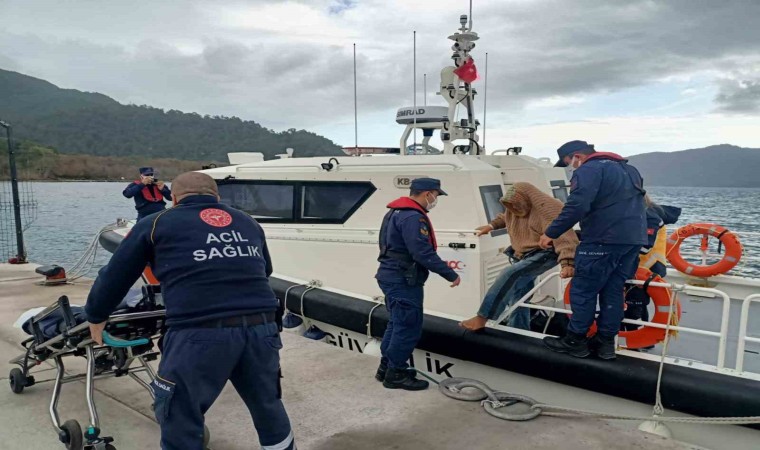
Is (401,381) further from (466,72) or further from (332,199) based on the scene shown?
(466,72)

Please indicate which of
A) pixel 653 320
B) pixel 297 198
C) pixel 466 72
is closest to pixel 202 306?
pixel 653 320

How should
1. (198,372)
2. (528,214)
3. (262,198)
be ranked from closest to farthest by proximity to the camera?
(198,372) < (528,214) < (262,198)

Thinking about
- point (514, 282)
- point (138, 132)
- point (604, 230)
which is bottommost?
point (514, 282)

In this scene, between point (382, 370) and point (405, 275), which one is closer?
point (405, 275)

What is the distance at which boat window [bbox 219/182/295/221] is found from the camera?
5414 mm

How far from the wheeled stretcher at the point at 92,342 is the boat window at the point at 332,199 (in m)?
2.32

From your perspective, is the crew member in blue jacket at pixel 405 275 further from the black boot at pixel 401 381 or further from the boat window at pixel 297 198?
the boat window at pixel 297 198

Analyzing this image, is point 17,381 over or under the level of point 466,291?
under

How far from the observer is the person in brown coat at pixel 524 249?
3.63 metres

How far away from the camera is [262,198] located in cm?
557

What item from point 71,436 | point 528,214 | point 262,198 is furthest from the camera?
point 262,198

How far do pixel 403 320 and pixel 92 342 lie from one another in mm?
1810

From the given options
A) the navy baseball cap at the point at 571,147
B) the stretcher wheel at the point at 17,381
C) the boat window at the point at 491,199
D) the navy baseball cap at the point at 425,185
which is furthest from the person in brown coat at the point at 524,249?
the stretcher wheel at the point at 17,381

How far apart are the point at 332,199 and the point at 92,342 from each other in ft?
8.90
